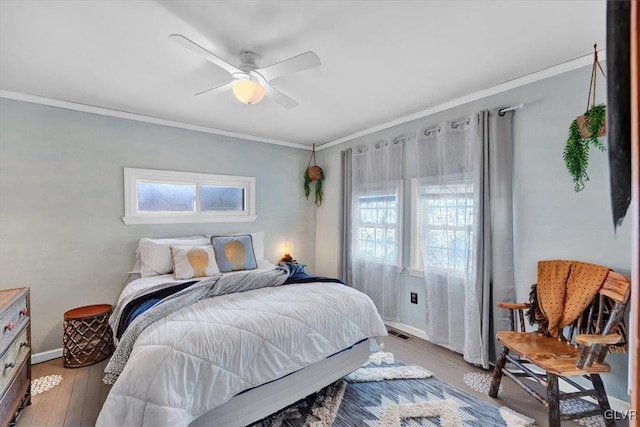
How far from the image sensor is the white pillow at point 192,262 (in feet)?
9.36

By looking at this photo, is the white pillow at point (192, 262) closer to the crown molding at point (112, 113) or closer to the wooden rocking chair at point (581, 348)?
the crown molding at point (112, 113)

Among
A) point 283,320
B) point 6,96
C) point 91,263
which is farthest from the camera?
point 91,263

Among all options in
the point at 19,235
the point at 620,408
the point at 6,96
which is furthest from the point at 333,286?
the point at 6,96

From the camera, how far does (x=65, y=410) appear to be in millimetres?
1996

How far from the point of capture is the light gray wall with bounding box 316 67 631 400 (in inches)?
77.3

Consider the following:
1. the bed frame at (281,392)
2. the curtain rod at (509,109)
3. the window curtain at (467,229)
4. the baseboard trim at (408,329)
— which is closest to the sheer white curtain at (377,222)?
the baseboard trim at (408,329)

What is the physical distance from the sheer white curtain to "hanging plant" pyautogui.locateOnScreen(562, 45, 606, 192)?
1.56 m

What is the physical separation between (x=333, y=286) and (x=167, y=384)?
1.34m

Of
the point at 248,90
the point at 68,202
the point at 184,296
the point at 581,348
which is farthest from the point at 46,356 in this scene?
the point at 581,348

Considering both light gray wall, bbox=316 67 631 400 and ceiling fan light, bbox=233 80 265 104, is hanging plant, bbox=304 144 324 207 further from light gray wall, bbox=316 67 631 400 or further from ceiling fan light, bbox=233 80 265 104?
ceiling fan light, bbox=233 80 265 104

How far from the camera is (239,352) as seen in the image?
1570mm

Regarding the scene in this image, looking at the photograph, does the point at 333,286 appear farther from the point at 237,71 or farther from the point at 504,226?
the point at 237,71

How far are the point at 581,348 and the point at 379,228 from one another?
214cm

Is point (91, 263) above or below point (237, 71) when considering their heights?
below
